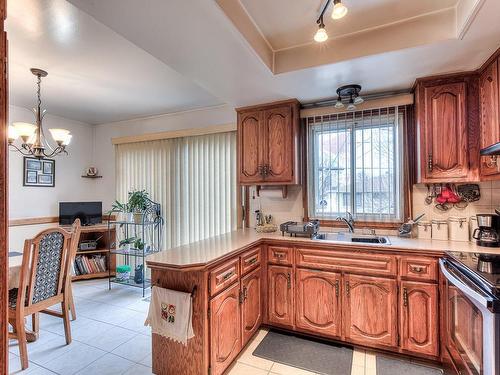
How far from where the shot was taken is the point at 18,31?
6.36ft

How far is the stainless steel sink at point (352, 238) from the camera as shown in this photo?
2.41 meters

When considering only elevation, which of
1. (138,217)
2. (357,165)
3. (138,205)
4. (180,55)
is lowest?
(138,217)

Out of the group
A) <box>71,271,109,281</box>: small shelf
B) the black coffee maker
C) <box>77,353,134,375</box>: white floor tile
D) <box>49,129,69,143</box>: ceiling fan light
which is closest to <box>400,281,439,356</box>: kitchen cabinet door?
the black coffee maker

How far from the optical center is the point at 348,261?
220cm

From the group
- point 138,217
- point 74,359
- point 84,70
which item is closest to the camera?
point 74,359

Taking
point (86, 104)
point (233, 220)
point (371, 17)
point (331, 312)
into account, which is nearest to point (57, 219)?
point (86, 104)

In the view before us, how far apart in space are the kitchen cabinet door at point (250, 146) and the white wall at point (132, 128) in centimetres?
48

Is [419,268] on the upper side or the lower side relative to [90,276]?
upper

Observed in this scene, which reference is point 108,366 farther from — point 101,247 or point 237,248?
point 101,247

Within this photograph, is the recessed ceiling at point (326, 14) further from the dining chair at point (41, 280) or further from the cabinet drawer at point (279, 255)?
the dining chair at point (41, 280)

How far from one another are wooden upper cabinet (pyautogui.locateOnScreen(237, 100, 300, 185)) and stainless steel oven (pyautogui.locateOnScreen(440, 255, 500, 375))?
5.05ft

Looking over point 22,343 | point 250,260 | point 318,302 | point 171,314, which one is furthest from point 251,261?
point 22,343

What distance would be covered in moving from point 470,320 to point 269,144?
2.11 m

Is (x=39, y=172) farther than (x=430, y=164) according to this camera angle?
Yes
